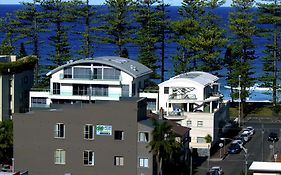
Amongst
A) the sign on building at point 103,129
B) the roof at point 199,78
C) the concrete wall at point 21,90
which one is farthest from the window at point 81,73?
the sign on building at point 103,129

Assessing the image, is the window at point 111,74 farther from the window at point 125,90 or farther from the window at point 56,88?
the window at point 56,88

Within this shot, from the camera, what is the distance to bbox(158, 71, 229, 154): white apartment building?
143ft

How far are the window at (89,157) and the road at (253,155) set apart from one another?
599 centimetres

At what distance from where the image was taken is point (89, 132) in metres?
33.6

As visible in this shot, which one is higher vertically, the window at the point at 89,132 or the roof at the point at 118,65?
the roof at the point at 118,65

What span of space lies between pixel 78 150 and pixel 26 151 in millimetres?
2551

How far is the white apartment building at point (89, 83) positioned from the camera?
Result: 46.8m

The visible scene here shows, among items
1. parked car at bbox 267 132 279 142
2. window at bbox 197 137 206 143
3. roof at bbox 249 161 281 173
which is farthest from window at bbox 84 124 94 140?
parked car at bbox 267 132 279 142

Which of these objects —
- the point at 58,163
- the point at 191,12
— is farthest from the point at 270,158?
the point at 191,12

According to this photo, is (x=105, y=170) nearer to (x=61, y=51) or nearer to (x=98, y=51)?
(x=61, y=51)

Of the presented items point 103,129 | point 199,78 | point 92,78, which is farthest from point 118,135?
point 199,78

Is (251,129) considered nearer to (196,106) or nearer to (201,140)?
(196,106)

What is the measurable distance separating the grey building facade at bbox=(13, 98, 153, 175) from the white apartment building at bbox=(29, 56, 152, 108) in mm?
12678

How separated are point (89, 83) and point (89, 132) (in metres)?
13.7
